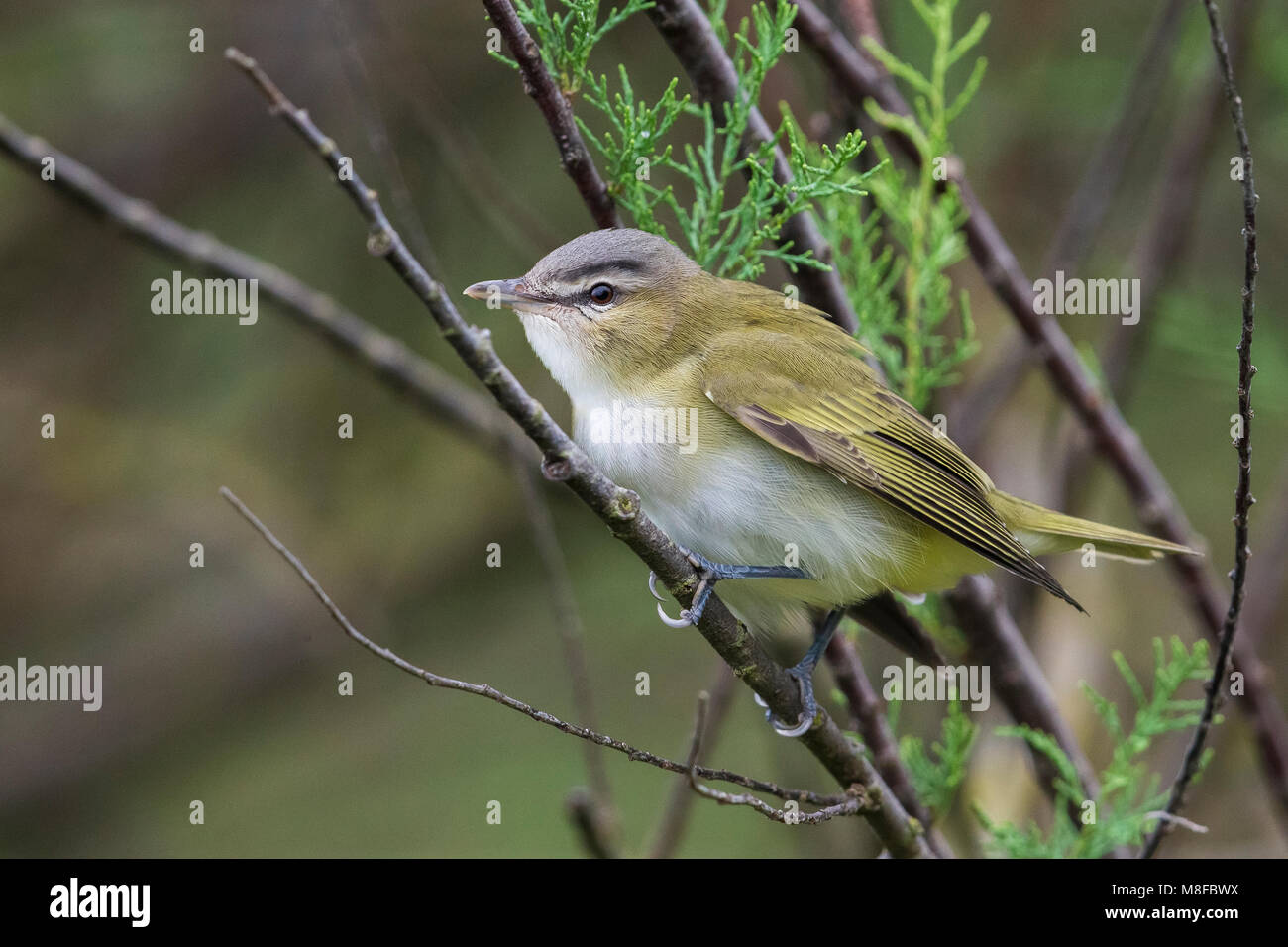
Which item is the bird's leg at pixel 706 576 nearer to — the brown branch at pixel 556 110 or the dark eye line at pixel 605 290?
the dark eye line at pixel 605 290

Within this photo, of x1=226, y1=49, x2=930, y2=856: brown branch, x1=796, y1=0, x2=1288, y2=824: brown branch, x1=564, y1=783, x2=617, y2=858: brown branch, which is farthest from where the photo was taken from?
x1=796, y1=0, x2=1288, y2=824: brown branch

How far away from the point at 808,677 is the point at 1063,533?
908 millimetres

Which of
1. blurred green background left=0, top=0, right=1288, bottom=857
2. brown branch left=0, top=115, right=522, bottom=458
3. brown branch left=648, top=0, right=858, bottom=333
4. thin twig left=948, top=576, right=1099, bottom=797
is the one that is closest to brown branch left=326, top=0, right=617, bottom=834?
brown branch left=0, top=115, right=522, bottom=458

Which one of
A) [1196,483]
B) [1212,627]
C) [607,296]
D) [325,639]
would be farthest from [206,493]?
[1196,483]

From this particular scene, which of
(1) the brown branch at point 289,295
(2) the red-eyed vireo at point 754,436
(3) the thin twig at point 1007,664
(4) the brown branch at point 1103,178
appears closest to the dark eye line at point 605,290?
(2) the red-eyed vireo at point 754,436

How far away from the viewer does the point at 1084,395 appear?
11.5 ft

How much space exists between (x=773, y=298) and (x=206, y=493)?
3236 mm

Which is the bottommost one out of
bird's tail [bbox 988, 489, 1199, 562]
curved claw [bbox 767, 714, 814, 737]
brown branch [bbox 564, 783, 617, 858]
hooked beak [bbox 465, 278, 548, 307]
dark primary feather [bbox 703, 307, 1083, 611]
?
brown branch [bbox 564, 783, 617, 858]

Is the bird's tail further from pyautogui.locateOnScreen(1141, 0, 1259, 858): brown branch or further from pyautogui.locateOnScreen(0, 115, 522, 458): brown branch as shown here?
pyautogui.locateOnScreen(0, 115, 522, 458): brown branch

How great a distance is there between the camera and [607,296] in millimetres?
2998

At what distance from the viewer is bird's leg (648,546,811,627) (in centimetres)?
228

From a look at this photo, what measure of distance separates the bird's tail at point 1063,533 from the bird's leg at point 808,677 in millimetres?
588

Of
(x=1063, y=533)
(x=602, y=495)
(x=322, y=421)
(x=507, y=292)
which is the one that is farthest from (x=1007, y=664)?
(x=322, y=421)

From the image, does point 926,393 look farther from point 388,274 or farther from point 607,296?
point 388,274
